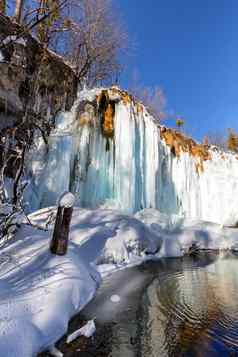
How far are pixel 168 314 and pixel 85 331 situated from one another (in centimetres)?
148

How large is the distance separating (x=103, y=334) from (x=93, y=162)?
8613mm

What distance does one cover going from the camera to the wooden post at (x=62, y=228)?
5156 mm

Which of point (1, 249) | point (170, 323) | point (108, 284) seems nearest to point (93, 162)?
point (108, 284)

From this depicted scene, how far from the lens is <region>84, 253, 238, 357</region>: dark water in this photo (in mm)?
3420

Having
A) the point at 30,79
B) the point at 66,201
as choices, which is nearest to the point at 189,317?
the point at 66,201

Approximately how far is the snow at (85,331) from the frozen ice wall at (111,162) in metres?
6.69

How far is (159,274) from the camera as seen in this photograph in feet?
25.4

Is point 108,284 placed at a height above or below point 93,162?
below

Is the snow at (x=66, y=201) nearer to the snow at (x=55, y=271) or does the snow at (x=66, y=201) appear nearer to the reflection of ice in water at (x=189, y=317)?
the snow at (x=55, y=271)

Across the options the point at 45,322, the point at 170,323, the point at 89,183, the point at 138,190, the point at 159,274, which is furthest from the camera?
the point at 138,190

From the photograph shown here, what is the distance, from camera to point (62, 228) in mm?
5328

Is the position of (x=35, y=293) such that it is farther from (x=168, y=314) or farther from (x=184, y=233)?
(x=184, y=233)

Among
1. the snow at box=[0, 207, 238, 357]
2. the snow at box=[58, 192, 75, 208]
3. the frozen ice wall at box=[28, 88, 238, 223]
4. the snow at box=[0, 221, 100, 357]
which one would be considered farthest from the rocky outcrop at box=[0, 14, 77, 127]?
the snow at box=[0, 221, 100, 357]

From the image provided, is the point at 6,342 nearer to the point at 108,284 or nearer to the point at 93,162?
the point at 108,284
